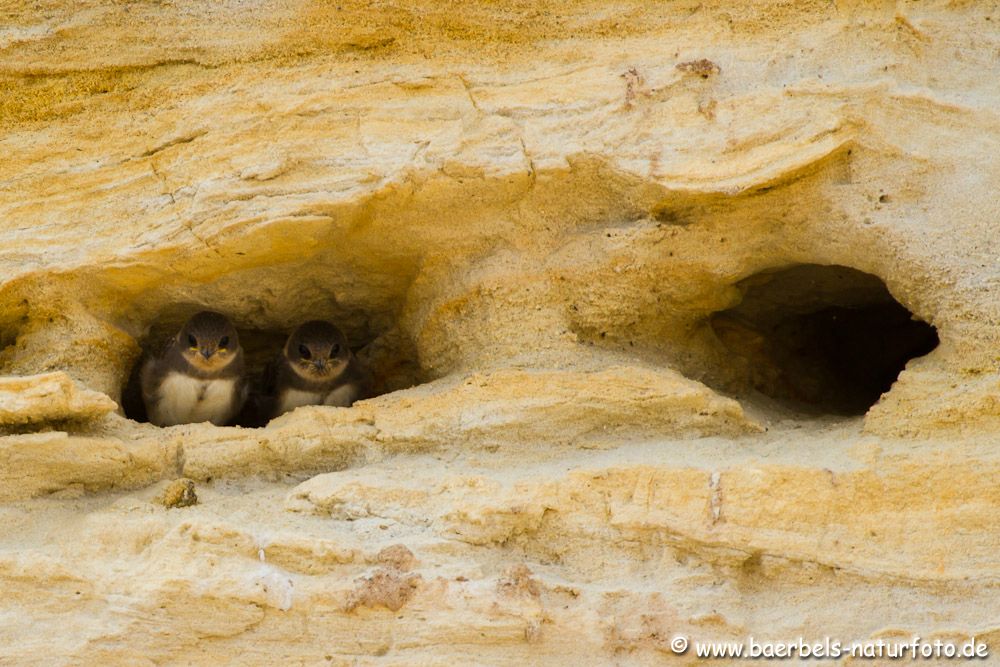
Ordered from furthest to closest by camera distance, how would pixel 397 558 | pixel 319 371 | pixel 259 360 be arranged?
1. pixel 259 360
2. pixel 319 371
3. pixel 397 558

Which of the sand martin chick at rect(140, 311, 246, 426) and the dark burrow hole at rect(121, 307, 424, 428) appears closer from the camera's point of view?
the sand martin chick at rect(140, 311, 246, 426)

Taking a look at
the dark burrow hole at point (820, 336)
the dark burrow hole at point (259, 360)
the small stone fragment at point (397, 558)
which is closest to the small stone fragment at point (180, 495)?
the small stone fragment at point (397, 558)

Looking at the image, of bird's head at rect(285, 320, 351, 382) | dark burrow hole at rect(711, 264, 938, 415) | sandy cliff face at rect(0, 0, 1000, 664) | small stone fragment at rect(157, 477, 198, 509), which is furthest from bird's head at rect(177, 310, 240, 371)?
dark burrow hole at rect(711, 264, 938, 415)

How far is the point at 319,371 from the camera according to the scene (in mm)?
5219

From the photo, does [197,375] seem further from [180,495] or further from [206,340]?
[180,495]

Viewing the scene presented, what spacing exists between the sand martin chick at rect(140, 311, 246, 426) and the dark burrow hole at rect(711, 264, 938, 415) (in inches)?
77.3

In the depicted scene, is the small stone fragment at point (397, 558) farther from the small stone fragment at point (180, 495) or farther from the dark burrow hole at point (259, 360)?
the dark burrow hole at point (259, 360)

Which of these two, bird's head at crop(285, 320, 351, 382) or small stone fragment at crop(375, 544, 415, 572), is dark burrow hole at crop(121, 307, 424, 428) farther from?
small stone fragment at crop(375, 544, 415, 572)

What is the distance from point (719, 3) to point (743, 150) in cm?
68

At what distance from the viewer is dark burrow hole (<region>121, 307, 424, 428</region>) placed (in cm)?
521

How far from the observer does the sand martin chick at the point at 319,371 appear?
5250 millimetres

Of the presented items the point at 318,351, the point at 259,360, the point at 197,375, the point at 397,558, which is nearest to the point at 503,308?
the point at 318,351

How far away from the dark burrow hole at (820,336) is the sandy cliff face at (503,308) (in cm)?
4

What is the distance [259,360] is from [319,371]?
824 mm
